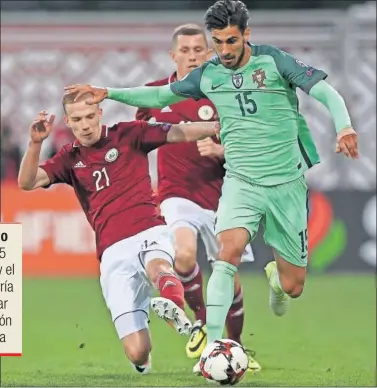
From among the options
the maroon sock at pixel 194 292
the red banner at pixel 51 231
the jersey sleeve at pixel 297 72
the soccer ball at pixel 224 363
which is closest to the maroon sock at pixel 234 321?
the maroon sock at pixel 194 292

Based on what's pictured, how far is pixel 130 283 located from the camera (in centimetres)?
966

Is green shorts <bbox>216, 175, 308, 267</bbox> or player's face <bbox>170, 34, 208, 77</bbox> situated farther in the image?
player's face <bbox>170, 34, 208, 77</bbox>

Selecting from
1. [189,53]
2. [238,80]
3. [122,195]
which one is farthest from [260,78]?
[189,53]

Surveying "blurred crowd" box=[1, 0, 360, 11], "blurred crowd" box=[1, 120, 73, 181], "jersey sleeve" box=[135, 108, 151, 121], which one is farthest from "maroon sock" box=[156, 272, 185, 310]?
"blurred crowd" box=[1, 0, 360, 11]

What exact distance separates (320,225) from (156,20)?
5429 millimetres

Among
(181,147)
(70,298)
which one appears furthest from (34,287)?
(181,147)

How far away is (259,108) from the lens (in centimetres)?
889

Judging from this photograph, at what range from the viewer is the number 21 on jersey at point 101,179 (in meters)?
9.56

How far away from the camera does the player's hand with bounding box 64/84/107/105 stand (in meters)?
9.03

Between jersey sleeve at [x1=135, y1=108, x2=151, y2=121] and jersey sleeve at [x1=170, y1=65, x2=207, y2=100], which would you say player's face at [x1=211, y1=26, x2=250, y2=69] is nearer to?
jersey sleeve at [x1=170, y1=65, x2=207, y2=100]

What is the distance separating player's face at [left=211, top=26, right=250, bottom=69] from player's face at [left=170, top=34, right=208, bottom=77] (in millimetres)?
1921

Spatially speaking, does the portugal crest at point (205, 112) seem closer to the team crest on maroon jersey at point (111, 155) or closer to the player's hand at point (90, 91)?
the team crest on maroon jersey at point (111, 155)

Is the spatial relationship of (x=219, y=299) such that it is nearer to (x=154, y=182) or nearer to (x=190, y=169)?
(x=190, y=169)

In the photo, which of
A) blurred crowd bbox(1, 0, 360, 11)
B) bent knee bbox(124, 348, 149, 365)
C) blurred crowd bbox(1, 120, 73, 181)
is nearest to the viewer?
bent knee bbox(124, 348, 149, 365)
